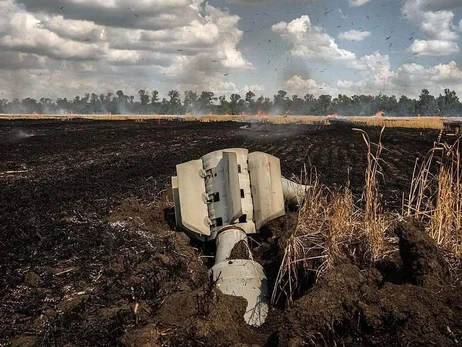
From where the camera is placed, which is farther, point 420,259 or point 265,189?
point 265,189

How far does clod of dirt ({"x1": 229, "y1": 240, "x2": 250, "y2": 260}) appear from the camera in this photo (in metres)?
5.47

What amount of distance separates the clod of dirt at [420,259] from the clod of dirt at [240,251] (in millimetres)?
1720

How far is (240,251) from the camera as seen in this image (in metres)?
A: 5.57

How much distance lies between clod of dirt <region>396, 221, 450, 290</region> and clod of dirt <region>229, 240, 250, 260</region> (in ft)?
5.64

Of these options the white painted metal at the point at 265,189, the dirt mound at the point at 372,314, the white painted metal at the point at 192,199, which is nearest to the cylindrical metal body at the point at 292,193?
the white painted metal at the point at 265,189

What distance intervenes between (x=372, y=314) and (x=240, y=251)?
2412mm

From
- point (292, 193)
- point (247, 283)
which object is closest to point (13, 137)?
point (292, 193)

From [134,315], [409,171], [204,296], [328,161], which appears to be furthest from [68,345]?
[328,161]

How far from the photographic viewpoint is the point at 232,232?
20.0ft

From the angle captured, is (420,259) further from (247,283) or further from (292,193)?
(292,193)

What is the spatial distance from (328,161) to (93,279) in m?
12.1

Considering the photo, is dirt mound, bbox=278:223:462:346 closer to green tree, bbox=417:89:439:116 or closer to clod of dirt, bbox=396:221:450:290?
clod of dirt, bbox=396:221:450:290

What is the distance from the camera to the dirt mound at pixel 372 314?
123 inches

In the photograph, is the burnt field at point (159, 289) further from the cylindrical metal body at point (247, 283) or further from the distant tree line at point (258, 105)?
the distant tree line at point (258, 105)
